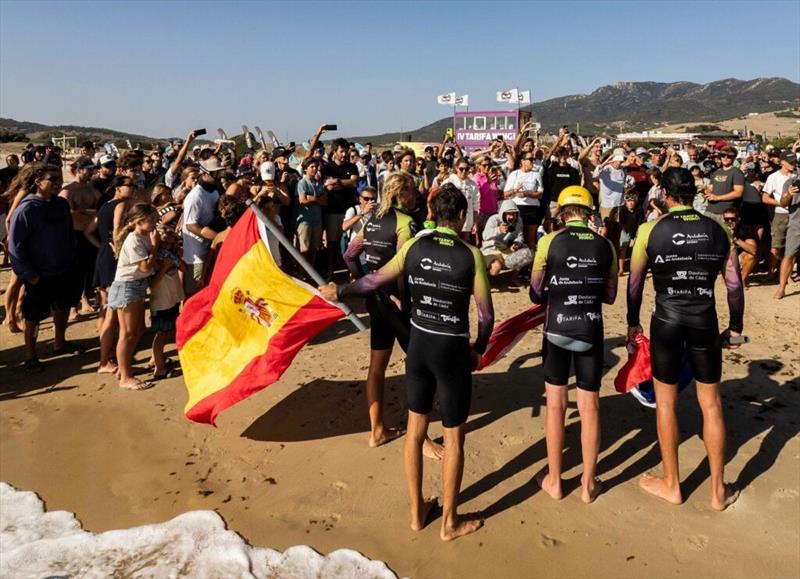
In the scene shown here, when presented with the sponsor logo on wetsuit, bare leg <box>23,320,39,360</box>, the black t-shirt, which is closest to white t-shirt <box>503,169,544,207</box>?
the black t-shirt

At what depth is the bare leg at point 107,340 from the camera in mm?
6598

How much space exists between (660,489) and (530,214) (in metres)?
6.97

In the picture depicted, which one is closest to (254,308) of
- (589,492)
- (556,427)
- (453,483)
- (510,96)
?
(453,483)

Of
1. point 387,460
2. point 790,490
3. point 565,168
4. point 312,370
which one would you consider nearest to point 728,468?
point 790,490

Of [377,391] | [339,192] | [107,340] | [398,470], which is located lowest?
[398,470]

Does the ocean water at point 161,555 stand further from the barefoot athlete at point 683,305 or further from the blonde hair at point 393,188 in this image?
the blonde hair at point 393,188

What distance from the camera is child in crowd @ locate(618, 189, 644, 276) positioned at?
1097 cm

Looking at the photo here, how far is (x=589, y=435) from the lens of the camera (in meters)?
4.32

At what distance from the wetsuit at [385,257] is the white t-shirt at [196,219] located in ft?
11.3

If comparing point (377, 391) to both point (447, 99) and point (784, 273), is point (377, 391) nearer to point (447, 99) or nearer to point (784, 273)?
point (784, 273)

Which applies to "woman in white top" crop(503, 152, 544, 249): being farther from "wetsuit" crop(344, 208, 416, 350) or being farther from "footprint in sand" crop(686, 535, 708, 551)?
"footprint in sand" crop(686, 535, 708, 551)

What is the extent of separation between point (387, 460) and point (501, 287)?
5.84 metres

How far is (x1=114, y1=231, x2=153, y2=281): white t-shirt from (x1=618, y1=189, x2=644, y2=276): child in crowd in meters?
8.17

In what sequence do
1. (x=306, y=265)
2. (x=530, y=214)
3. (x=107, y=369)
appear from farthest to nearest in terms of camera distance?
(x=530, y=214), (x=107, y=369), (x=306, y=265)
